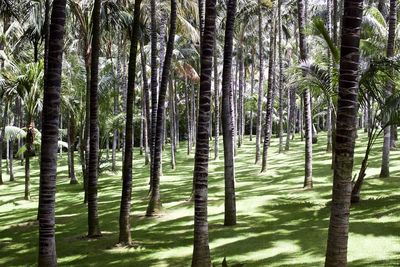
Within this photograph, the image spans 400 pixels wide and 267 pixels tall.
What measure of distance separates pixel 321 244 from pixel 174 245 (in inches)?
147

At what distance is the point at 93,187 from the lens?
13.7 m

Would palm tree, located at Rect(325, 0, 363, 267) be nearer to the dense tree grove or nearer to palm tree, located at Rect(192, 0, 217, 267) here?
the dense tree grove

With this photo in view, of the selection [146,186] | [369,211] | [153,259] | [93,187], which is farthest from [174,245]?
[146,186]

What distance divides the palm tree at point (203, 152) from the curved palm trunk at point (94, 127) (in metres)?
4.39

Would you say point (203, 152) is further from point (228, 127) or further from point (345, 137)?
point (228, 127)

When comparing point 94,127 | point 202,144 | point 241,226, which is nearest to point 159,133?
point 94,127

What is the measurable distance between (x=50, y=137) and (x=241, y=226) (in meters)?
7.32

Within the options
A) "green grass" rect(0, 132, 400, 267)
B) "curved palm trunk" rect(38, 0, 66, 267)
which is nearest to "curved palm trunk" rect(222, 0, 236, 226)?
"green grass" rect(0, 132, 400, 267)

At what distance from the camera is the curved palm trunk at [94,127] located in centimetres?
1313

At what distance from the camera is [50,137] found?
837cm

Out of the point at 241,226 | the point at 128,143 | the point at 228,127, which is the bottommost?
the point at 241,226

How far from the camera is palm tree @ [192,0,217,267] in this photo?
948cm

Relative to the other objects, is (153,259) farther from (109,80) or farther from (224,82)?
(109,80)

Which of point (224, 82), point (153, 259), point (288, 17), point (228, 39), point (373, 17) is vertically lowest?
point (153, 259)
